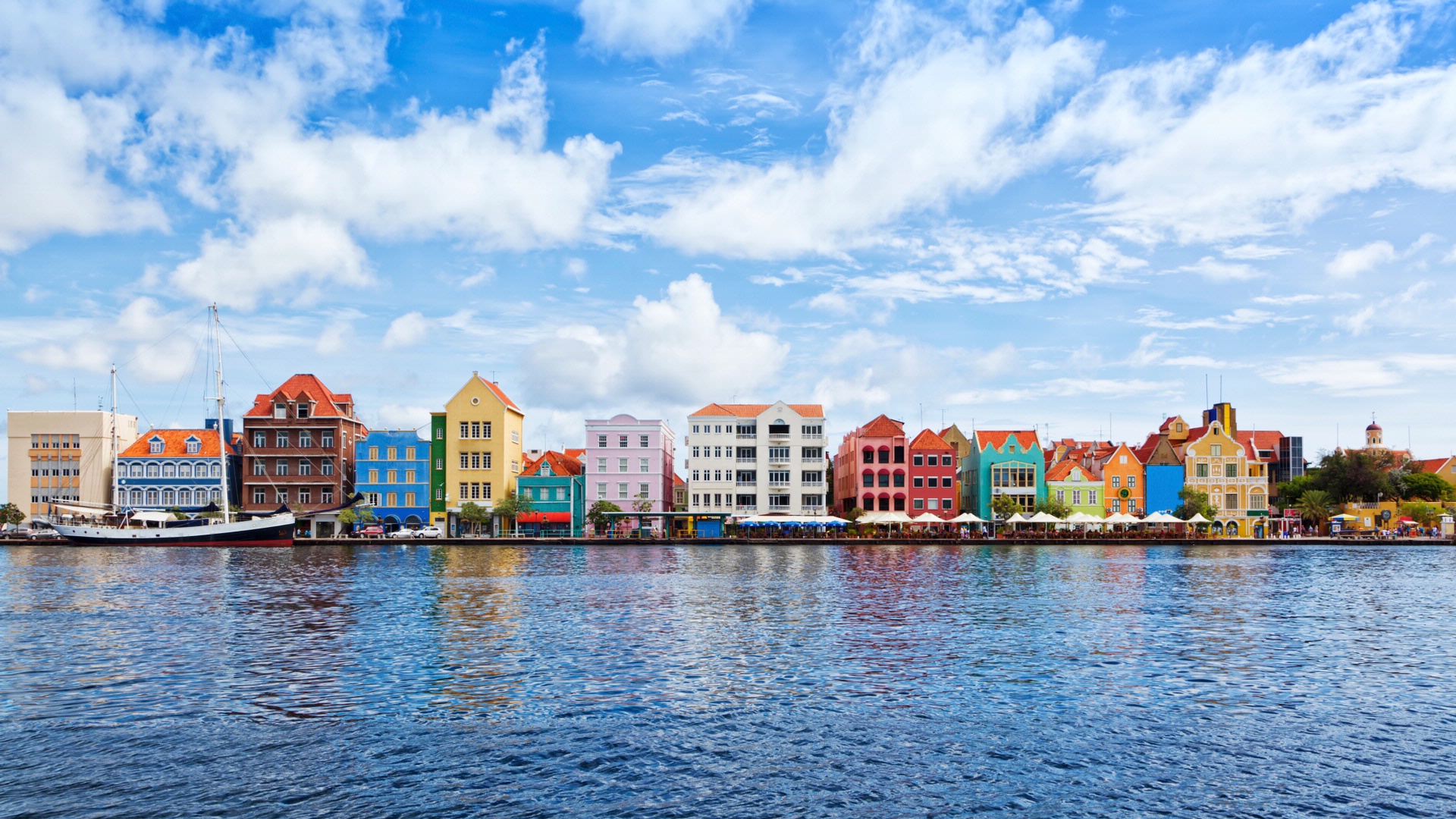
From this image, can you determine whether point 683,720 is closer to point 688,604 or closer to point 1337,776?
point 1337,776

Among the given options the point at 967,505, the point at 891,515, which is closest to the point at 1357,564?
the point at 891,515

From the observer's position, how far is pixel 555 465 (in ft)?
422

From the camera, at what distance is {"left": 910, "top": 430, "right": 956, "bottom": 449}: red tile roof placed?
12825 cm

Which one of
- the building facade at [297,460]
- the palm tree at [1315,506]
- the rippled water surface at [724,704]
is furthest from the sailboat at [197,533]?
the palm tree at [1315,506]

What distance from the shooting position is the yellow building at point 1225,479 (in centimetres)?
13275

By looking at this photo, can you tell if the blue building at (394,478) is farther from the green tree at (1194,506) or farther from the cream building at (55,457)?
the green tree at (1194,506)

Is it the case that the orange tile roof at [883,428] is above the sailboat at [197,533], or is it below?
above

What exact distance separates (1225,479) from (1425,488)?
113ft

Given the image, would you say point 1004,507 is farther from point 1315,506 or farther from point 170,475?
point 170,475

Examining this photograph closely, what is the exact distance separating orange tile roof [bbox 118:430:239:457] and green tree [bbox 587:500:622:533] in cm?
4597

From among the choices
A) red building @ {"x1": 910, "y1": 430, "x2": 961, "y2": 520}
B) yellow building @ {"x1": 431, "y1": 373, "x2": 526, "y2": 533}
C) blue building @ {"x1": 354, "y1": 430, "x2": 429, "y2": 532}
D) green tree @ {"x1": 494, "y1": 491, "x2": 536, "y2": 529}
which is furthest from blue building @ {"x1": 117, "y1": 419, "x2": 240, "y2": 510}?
red building @ {"x1": 910, "y1": 430, "x2": 961, "y2": 520}

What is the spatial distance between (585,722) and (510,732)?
1.76 m

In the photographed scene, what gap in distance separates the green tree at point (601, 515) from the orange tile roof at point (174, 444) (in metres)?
46.0

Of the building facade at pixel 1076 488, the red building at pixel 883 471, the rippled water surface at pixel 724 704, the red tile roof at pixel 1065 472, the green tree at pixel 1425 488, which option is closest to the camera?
the rippled water surface at pixel 724 704
